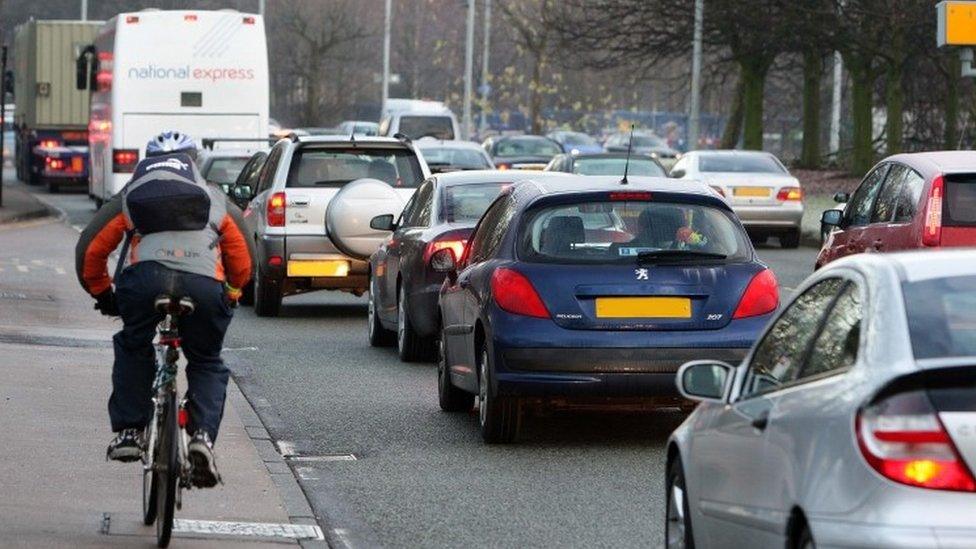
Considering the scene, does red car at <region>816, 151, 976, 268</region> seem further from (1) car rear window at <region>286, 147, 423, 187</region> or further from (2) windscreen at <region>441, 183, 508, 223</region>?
(1) car rear window at <region>286, 147, 423, 187</region>

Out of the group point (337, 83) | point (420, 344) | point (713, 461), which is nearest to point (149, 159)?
point (713, 461)

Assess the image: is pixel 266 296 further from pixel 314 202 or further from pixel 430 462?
pixel 430 462

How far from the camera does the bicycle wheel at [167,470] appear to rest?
312 inches

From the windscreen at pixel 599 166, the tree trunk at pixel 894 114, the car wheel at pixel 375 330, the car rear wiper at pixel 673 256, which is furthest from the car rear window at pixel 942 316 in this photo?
the tree trunk at pixel 894 114

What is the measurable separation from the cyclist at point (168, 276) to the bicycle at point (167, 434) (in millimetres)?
47

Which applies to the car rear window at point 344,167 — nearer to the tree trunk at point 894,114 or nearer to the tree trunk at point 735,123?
the tree trunk at point 894,114

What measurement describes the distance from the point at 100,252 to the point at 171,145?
19.7 inches

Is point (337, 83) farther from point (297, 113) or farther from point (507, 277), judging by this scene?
point (507, 277)

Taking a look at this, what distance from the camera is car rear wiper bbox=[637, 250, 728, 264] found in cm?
1130

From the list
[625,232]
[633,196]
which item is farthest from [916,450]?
[633,196]

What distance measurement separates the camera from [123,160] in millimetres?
34906

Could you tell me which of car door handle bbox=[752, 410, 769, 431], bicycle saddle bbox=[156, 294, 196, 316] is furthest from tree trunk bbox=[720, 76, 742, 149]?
car door handle bbox=[752, 410, 769, 431]

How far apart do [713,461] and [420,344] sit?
31.6ft

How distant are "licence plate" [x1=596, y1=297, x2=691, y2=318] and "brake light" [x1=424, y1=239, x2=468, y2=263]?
415cm
